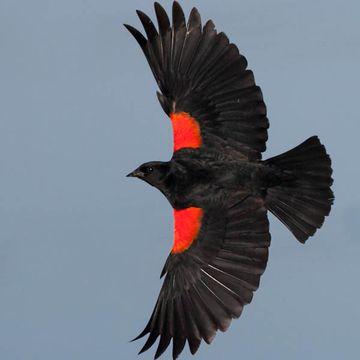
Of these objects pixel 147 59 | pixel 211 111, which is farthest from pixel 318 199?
pixel 147 59

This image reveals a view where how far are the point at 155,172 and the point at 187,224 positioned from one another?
66cm

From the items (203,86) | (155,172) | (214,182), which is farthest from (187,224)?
(203,86)

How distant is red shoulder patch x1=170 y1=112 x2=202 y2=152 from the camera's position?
563 inches

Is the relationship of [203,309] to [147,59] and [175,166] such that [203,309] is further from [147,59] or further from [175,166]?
[147,59]

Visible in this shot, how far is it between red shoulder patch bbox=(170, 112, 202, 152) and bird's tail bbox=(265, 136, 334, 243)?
0.79 m

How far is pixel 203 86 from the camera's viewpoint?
1469 centimetres

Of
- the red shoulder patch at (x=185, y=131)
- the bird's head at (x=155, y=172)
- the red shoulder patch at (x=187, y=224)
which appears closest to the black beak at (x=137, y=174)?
the bird's head at (x=155, y=172)

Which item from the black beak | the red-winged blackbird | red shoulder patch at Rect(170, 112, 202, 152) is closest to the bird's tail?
the red-winged blackbird

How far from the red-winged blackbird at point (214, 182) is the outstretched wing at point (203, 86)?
11 mm

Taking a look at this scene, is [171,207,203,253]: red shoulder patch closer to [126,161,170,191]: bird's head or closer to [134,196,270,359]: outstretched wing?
[134,196,270,359]: outstretched wing

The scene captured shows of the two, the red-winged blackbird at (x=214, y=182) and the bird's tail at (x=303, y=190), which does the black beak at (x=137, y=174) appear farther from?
the bird's tail at (x=303, y=190)

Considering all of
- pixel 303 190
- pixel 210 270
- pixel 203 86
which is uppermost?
pixel 203 86

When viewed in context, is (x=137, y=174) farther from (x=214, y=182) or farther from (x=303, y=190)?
(x=303, y=190)

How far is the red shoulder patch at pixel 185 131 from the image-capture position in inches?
563
